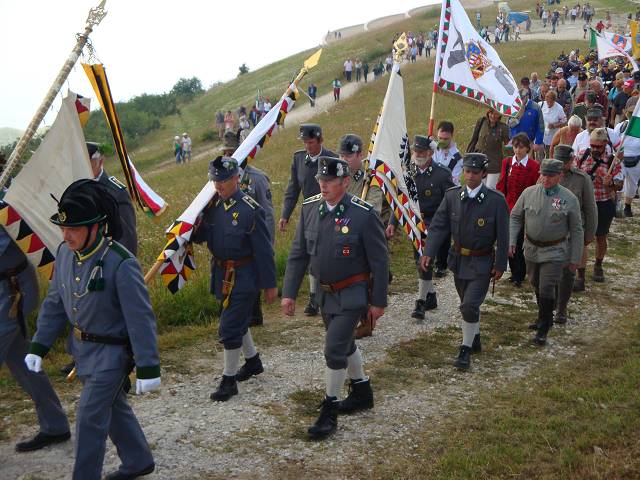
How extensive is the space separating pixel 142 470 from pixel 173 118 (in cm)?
6090

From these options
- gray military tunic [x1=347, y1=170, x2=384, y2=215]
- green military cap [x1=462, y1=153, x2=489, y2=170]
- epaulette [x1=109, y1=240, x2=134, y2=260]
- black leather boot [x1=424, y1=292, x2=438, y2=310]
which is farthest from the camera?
black leather boot [x1=424, y1=292, x2=438, y2=310]

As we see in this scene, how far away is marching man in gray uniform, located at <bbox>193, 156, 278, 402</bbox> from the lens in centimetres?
698

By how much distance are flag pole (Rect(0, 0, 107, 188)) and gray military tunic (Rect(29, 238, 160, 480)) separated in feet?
3.82

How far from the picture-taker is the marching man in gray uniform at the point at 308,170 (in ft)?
29.7

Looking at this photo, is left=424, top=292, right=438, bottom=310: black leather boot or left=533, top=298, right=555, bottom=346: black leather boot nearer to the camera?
left=533, top=298, right=555, bottom=346: black leather boot

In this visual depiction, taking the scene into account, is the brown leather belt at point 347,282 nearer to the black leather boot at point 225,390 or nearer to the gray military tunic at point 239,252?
the gray military tunic at point 239,252

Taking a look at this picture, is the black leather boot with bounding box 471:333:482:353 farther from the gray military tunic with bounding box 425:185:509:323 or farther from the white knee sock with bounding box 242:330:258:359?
the white knee sock with bounding box 242:330:258:359

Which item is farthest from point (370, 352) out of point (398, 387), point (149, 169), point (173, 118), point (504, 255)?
point (173, 118)

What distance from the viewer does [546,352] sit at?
859cm

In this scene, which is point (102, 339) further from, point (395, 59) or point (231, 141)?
point (395, 59)

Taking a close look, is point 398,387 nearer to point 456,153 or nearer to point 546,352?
point 546,352

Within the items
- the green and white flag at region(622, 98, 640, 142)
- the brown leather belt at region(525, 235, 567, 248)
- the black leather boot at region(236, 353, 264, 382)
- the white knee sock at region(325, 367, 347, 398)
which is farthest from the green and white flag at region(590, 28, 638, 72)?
the white knee sock at region(325, 367, 347, 398)

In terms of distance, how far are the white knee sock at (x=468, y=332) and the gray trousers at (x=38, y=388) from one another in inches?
167

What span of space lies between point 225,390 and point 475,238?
10.3 ft
